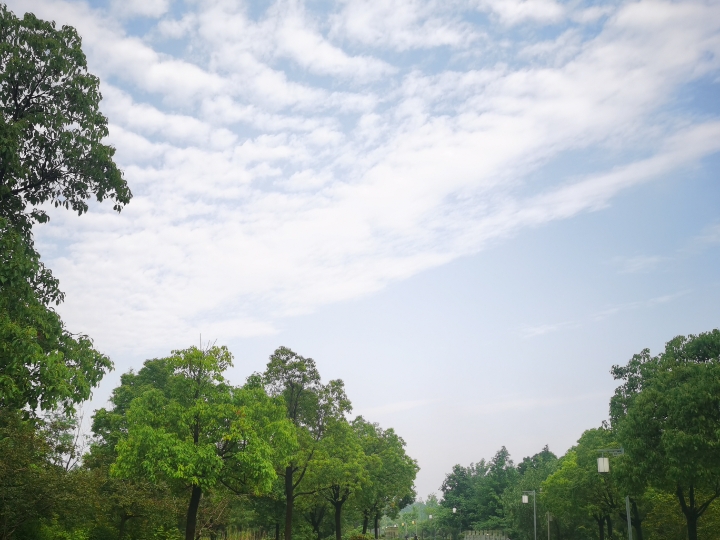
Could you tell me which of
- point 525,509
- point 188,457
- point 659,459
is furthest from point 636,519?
point 525,509

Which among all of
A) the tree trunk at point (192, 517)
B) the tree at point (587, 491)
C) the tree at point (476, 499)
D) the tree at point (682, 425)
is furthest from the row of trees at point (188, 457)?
the tree at point (476, 499)

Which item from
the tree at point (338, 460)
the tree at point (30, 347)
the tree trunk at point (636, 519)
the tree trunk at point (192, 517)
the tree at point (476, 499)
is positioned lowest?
the tree at point (476, 499)

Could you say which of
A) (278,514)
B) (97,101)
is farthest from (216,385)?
(278,514)

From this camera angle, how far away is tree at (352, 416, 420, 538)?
45.1m

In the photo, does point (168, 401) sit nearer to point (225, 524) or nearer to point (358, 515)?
point (225, 524)

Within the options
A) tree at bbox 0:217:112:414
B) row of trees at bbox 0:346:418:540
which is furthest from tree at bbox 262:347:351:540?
tree at bbox 0:217:112:414

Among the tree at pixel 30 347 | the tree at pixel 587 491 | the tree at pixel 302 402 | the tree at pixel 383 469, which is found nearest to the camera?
the tree at pixel 30 347

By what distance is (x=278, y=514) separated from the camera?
1650 inches

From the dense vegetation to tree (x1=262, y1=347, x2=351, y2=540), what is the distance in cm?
8

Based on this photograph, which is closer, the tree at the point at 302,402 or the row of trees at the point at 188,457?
the row of trees at the point at 188,457

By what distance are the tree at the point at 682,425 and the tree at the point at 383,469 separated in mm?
20201

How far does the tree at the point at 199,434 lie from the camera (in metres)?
22.5

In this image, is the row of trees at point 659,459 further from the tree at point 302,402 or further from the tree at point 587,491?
the tree at point 302,402

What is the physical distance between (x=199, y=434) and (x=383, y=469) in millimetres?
26580
